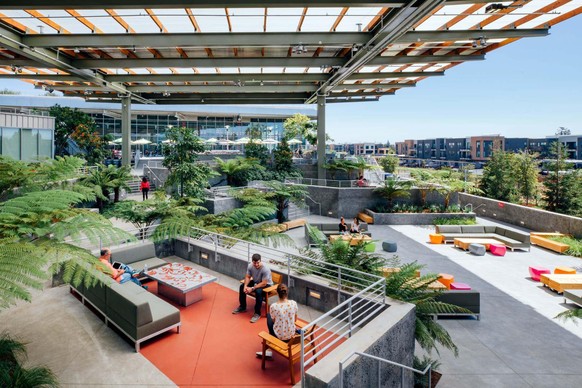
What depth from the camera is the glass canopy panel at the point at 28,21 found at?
987 cm

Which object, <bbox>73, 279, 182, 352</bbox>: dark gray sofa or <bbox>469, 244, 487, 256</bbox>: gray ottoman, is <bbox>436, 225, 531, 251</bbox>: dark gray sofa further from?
<bbox>73, 279, 182, 352</bbox>: dark gray sofa

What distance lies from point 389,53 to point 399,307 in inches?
484

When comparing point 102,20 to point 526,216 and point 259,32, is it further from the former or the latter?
point 526,216

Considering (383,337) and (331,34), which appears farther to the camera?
(331,34)

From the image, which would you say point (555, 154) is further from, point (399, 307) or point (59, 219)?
point (59, 219)

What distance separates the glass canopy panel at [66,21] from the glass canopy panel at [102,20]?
0.45 m

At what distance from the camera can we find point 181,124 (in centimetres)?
4066

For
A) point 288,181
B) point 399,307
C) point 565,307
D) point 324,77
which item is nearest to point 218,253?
point 399,307

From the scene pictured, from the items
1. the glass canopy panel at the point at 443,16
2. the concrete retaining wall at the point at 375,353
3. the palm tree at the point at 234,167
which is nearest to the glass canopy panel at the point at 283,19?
the glass canopy panel at the point at 443,16

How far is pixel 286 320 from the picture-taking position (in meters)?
4.84

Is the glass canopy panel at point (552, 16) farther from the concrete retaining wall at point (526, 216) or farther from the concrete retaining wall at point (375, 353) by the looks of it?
the concrete retaining wall at point (375, 353)

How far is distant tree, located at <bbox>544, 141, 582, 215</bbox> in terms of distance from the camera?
21.3 m

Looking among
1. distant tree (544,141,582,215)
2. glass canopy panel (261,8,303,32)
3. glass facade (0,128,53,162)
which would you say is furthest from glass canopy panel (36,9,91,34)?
distant tree (544,141,582,215)

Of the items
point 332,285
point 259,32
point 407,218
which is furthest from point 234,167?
point 332,285
